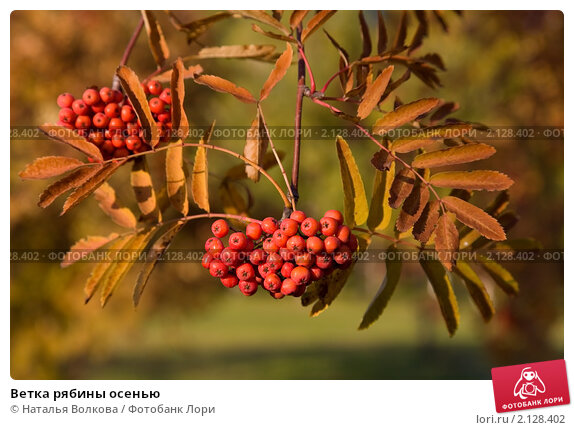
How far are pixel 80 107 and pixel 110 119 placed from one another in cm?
9

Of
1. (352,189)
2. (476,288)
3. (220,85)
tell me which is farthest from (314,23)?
(476,288)

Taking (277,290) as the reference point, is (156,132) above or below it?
above

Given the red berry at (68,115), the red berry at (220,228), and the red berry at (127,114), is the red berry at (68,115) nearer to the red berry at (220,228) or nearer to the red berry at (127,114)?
the red berry at (127,114)

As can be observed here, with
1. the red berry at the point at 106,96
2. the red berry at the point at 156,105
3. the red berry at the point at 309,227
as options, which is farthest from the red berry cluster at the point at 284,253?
the red berry at the point at 106,96

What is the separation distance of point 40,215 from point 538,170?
5.76 m

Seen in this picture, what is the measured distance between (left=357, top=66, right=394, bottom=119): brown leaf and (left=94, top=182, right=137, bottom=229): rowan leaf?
852 millimetres

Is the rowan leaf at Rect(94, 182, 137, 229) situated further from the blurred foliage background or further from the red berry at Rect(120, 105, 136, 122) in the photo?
the blurred foliage background

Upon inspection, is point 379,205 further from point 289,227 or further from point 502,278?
point 502,278

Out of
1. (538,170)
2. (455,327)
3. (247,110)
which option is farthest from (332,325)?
(455,327)

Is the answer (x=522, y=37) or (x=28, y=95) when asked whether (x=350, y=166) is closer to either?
(x=522, y=37)

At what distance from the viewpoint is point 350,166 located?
5.66ft

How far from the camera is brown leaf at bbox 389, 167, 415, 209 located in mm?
1616

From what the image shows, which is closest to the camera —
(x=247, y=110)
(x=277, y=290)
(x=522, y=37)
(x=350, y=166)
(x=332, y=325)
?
(x=277, y=290)
